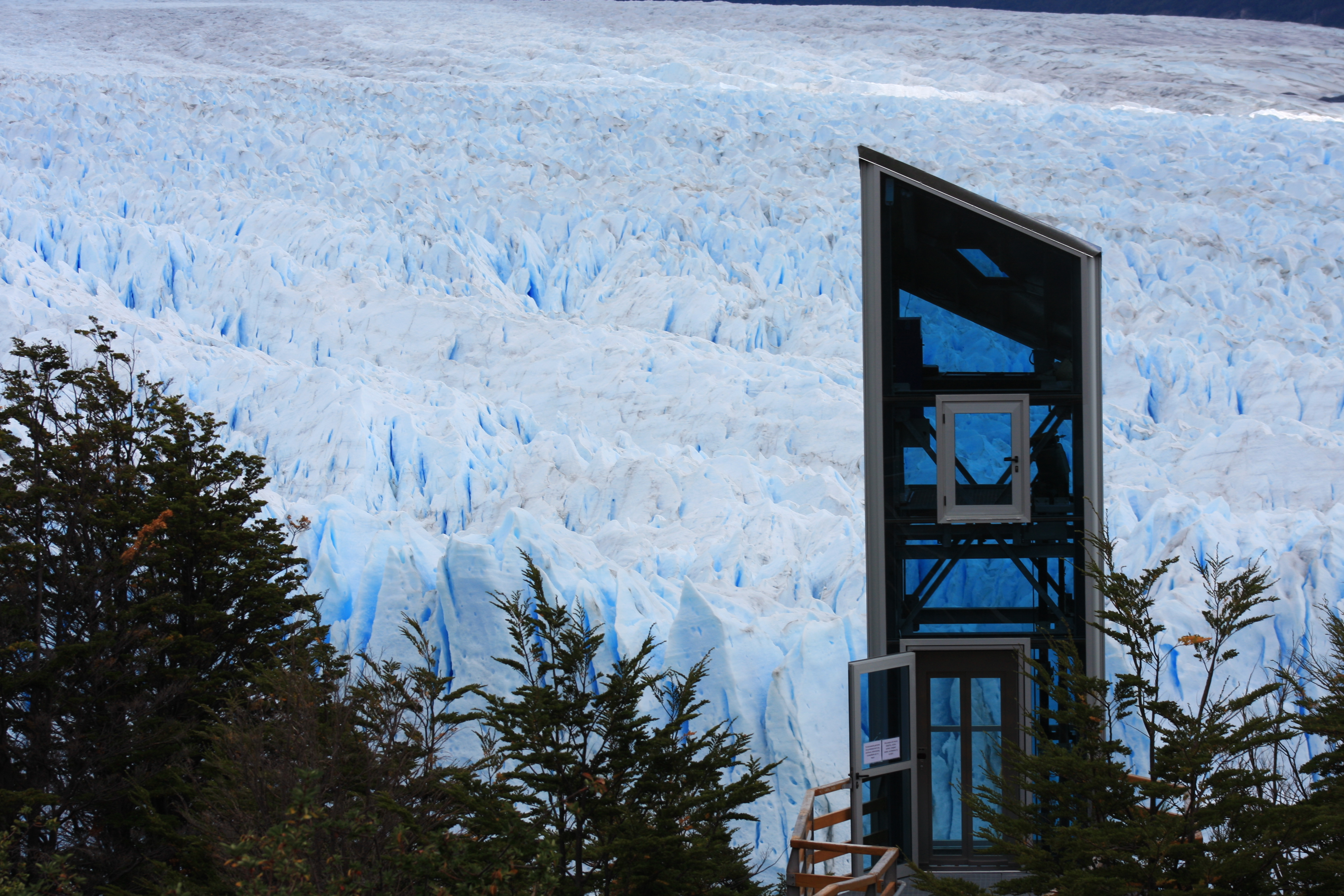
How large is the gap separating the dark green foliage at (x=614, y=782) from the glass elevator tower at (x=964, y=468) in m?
0.90

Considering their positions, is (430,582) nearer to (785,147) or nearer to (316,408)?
(316,408)

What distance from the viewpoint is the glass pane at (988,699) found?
491 centimetres

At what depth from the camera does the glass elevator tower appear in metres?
4.78

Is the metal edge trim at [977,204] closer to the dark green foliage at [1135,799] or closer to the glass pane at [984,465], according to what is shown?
the glass pane at [984,465]

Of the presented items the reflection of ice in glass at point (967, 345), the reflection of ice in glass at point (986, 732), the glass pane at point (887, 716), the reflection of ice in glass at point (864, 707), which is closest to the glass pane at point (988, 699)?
the reflection of ice in glass at point (986, 732)

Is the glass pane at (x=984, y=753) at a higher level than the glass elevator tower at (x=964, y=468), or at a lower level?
lower

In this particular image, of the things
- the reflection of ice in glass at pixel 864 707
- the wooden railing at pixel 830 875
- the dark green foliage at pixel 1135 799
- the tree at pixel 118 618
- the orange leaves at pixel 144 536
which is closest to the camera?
the dark green foliage at pixel 1135 799

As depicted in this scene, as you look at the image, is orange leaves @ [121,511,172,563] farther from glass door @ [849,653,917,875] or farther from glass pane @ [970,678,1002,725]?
glass pane @ [970,678,1002,725]

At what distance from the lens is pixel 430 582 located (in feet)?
33.8

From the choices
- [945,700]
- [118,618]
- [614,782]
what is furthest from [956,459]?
[118,618]

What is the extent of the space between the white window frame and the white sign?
106cm

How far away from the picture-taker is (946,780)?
4.95m

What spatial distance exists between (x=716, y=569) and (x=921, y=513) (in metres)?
6.31

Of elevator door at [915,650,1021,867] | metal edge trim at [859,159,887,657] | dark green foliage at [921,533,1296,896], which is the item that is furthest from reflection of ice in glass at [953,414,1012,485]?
elevator door at [915,650,1021,867]
